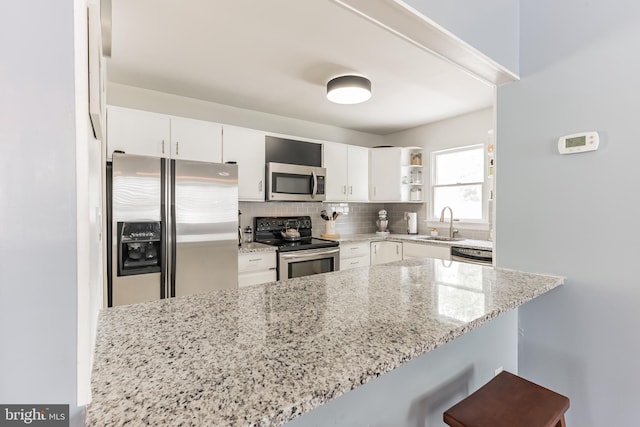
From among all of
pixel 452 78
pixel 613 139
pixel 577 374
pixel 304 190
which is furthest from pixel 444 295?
pixel 304 190

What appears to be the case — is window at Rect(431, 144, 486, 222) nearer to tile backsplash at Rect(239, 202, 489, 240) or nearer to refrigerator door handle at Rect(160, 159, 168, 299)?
tile backsplash at Rect(239, 202, 489, 240)

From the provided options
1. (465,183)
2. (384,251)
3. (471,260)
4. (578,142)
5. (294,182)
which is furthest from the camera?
(384,251)

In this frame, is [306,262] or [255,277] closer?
[255,277]

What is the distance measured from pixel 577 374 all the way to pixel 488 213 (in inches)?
89.4

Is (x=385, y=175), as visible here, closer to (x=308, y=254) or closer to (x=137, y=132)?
(x=308, y=254)

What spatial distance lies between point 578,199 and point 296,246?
2278 millimetres

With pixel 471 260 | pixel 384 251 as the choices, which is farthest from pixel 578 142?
pixel 384 251

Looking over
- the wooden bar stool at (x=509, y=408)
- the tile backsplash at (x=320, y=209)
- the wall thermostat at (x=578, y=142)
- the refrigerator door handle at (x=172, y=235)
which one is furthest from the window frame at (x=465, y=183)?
the refrigerator door handle at (x=172, y=235)

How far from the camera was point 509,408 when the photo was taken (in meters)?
1.07

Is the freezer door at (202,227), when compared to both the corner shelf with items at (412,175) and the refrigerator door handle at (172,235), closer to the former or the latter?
the refrigerator door handle at (172,235)

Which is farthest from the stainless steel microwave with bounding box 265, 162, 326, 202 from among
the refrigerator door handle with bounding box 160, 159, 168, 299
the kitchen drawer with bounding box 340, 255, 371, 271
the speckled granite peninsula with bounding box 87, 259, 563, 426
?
the speckled granite peninsula with bounding box 87, 259, 563, 426

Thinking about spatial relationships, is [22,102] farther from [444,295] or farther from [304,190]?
[304,190]

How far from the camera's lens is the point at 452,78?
103 inches

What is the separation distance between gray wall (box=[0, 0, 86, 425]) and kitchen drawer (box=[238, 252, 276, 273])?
238cm
